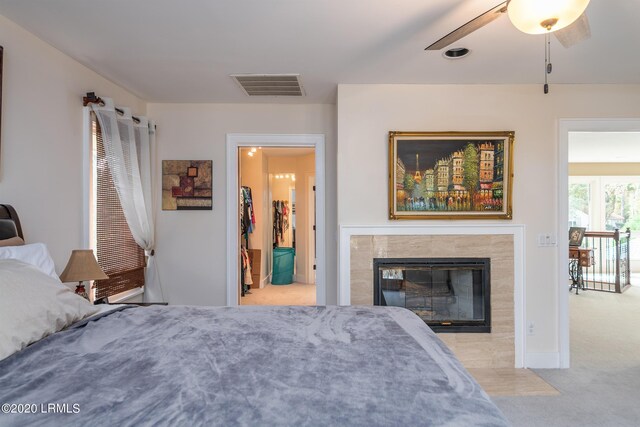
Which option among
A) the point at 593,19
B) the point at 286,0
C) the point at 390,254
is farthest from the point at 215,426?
the point at 593,19

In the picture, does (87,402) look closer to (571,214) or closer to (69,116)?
(69,116)

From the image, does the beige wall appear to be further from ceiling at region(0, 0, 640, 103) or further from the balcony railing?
ceiling at region(0, 0, 640, 103)

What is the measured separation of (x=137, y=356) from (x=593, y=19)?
2.87m

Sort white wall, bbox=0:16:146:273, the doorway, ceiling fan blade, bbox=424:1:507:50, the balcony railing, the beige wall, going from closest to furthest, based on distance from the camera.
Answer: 1. ceiling fan blade, bbox=424:1:507:50
2. white wall, bbox=0:16:146:273
3. the doorway
4. the balcony railing
5. the beige wall

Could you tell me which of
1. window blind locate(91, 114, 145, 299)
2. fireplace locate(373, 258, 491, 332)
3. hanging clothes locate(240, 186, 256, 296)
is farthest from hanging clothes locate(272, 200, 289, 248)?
fireplace locate(373, 258, 491, 332)

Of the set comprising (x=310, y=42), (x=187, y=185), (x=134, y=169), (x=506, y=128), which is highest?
(x=310, y=42)

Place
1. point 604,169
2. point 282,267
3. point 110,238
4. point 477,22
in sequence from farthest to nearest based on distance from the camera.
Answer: point 604,169 < point 282,267 < point 110,238 < point 477,22

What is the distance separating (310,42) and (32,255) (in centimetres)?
201

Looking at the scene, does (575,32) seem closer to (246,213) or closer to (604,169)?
(246,213)

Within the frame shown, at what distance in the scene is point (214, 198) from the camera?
11.6 ft

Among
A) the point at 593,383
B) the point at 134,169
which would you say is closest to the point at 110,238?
the point at 134,169

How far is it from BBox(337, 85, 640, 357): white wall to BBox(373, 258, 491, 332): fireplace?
39 centimetres

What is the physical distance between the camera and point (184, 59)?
249cm

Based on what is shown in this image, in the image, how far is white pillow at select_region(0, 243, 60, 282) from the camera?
1.62 m
